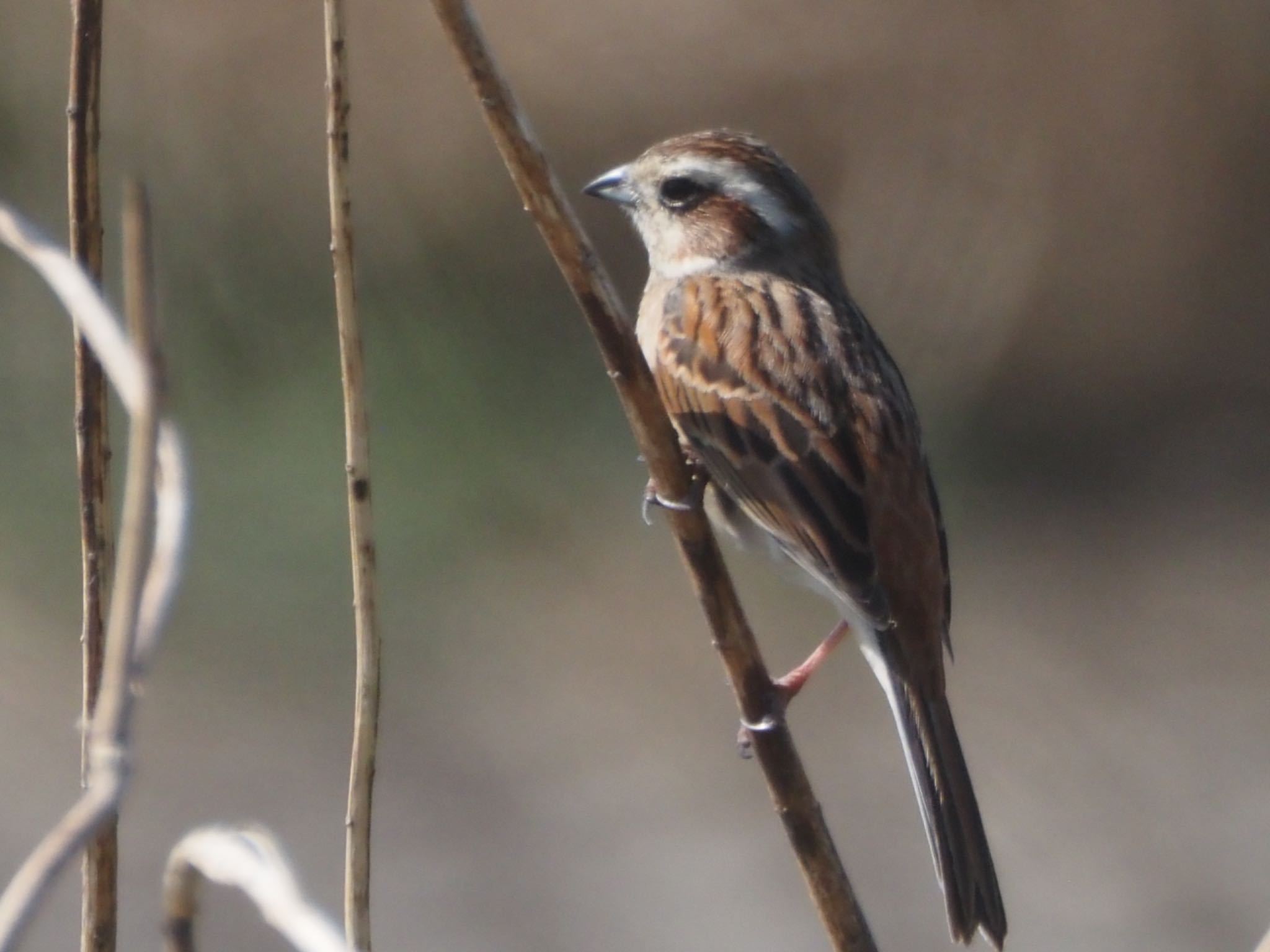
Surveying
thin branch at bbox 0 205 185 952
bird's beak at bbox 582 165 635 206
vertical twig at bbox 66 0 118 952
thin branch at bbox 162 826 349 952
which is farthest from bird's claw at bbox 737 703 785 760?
bird's beak at bbox 582 165 635 206

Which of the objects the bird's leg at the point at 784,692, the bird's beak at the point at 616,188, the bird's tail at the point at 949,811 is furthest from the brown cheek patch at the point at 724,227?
the bird's tail at the point at 949,811

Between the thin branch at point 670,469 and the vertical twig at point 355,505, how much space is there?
7.0 inches

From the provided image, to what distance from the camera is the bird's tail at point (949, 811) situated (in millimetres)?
2732

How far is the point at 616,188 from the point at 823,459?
36.6 inches

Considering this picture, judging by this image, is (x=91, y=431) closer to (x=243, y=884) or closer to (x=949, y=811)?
(x=243, y=884)

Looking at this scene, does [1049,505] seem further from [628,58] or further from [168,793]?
[168,793]

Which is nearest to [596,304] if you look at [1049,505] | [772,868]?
[772,868]

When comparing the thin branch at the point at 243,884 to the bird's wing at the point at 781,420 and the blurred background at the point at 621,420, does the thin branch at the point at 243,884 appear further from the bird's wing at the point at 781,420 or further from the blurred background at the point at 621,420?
the blurred background at the point at 621,420

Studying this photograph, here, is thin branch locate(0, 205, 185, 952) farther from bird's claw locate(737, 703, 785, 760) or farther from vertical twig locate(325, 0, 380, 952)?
bird's claw locate(737, 703, 785, 760)

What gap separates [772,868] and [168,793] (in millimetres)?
2235

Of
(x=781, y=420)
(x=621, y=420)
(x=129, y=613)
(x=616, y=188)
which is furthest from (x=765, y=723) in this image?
(x=621, y=420)

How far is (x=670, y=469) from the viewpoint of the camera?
2090mm

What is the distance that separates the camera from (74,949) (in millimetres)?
5797

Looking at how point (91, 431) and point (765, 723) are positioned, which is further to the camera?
point (765, 723)
